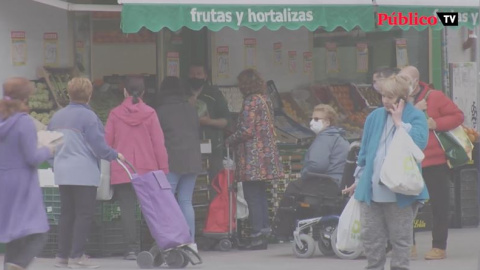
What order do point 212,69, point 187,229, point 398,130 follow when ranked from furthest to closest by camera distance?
point 212,69
point 187,229
point 398,130

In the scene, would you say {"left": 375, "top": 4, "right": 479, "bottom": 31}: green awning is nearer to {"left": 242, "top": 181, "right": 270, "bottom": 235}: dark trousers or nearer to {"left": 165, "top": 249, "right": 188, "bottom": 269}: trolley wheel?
{"left": 242, "top": 181, "right": 270, "bottom": 235}: dark trousers

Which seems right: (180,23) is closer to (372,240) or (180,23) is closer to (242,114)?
(242,114)

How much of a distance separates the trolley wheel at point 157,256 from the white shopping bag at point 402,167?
319 centimetres

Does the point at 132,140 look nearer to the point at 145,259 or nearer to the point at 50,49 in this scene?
the point at 145,259

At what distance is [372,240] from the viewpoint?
9289 mm

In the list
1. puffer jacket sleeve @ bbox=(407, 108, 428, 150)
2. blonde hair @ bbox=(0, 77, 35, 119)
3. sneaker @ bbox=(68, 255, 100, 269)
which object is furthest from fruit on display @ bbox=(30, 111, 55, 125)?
puffer jacket sleeve @ bbox=(407, 108, 428, 150)

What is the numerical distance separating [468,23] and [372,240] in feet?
13.3

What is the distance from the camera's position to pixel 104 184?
39.1 ft

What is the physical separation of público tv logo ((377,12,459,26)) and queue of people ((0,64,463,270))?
91 centimetres

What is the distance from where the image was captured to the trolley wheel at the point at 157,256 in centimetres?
1160

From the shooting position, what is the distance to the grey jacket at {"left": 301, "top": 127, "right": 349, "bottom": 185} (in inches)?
472

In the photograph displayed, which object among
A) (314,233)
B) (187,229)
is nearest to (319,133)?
(314,233)

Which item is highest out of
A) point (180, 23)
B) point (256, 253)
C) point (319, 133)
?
point (180, 23)

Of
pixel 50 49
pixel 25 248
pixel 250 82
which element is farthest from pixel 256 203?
pixel 25 248
